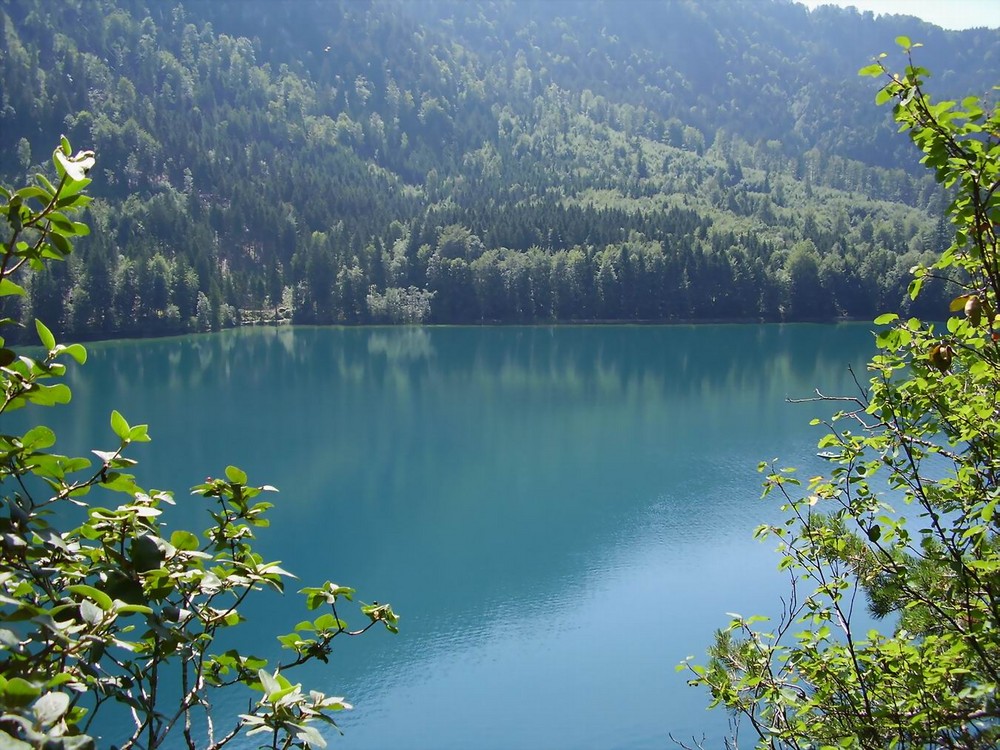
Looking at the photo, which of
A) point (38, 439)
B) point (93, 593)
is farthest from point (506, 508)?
point (93, 593)

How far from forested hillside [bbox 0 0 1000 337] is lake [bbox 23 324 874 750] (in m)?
25.8

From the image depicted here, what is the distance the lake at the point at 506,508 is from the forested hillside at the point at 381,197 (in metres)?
25.8

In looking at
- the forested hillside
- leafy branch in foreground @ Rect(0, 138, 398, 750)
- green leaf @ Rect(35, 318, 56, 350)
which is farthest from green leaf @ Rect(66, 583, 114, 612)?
the forested hillside

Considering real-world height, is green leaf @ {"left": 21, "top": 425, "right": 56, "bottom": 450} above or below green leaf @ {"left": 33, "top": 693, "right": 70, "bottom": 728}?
above

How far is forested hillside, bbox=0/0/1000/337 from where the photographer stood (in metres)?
86.9

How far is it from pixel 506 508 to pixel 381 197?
362 ft

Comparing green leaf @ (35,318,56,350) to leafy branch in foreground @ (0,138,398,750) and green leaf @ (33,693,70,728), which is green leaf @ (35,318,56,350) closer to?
leafy branch in foreground @ (0,138,398,750)

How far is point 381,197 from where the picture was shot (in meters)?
131

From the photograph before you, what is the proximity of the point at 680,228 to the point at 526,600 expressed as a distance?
81.7m

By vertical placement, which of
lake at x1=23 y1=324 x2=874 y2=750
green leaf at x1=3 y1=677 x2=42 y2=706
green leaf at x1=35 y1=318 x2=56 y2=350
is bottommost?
lake at x1=23 y1=324 x2=874 y2=750

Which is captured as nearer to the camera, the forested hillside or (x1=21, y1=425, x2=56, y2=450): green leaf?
(x1=21, y1=425, x2=56, y2=450): green leaf

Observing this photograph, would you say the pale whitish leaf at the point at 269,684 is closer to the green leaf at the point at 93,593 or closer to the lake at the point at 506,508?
the green leaf at the point at 93,593

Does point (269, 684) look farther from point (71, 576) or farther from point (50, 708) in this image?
point (50, 708)

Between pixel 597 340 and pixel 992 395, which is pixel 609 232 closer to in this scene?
pixel 597 340
